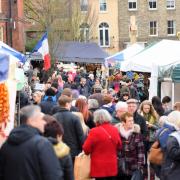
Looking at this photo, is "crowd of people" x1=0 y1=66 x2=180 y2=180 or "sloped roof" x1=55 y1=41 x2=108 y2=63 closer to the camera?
"crowd of people" x1=0 y1=66 x2=180 y2=180

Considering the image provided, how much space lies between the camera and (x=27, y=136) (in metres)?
5.63

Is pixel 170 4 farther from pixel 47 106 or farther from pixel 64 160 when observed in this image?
pixel 64 160

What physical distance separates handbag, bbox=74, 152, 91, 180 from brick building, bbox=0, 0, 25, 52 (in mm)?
20381

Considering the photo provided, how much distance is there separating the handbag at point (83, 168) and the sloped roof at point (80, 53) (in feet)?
91.4

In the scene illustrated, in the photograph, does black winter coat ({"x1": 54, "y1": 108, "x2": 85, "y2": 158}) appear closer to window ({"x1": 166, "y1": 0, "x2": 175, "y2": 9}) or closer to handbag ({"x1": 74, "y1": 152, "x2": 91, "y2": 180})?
handbag ({"x1": 74, "y1": 152, "x2": 91, "y2": 180})

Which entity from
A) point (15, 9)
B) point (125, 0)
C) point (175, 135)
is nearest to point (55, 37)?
point (15, 9)

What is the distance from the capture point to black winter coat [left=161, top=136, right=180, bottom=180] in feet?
24.2

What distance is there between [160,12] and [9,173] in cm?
5485

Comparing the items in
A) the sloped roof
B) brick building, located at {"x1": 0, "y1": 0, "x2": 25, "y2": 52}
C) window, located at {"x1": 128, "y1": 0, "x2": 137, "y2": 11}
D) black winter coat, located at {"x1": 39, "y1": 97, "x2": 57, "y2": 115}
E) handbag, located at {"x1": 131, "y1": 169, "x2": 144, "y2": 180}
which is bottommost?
handbag, located at {"x1": 131, "y1": 169, "x2": 144, "y2": 180}

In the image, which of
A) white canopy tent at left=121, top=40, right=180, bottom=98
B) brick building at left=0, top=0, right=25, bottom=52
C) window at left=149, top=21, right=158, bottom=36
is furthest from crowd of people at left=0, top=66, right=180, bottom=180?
window at left=149, top=21, right=158, bottom=36

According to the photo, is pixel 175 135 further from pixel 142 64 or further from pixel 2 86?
pixel 142 64

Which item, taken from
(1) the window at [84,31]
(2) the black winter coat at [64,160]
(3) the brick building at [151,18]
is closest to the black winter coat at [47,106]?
(2) the black winter coat at [64,160]

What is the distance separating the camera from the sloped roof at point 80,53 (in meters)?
36.8

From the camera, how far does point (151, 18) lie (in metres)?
59.1
